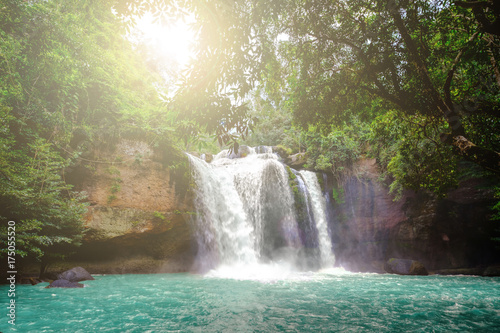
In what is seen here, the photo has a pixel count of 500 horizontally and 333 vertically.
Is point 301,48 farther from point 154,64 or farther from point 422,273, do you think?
point 154,64

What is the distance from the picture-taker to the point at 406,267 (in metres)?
14.6

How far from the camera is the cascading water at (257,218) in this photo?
547 inches

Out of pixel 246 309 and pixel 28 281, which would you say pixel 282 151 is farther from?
pixel 28 281

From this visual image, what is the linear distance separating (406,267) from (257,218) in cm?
917

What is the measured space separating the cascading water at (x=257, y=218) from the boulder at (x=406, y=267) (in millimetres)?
3731

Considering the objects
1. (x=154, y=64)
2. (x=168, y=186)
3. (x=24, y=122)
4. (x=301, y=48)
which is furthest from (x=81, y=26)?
(x=154, y=64)

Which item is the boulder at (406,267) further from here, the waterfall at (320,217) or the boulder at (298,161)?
the boulder at (298,161)

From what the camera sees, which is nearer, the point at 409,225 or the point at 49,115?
the point at 49,115

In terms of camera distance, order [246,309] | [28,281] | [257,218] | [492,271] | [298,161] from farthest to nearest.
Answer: [298,161], [257,218], [492,271], [28,281], [246,309]

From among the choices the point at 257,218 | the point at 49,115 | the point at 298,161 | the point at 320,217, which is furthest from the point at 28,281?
the point at 298,161

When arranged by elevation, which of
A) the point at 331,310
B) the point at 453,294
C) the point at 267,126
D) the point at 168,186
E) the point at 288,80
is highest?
A: the point at 267,126

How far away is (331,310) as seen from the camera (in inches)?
224

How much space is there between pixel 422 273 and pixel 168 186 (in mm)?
15057

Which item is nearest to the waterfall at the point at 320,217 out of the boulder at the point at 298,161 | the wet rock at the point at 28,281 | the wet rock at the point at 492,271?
the boulder at the point at 298,161
